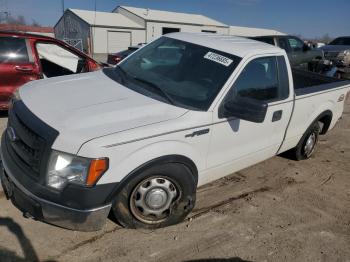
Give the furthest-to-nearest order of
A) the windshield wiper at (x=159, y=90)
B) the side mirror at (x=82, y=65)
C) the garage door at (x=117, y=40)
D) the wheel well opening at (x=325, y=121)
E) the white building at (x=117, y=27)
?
the garage door at (x=117, y=40) → the white building at (x=117, y=27) → the side mirror at (x=82, y=65) → the wheel well opening at (x=325, y=121) → the windshield wiper at (x=159, y=90)

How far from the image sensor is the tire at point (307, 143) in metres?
5.38

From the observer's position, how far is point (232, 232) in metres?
3.71

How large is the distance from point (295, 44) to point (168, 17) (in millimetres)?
30999

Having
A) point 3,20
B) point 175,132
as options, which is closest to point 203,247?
point 175,132

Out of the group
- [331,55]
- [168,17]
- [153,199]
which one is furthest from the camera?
[168,17]

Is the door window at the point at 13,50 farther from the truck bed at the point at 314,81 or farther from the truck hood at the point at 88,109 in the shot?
the truck bed at the point at 314,81

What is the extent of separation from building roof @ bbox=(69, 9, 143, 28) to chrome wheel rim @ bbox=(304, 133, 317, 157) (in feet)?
108

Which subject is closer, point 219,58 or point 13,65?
point 219,58

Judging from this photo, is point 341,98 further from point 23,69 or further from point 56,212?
point 23,69

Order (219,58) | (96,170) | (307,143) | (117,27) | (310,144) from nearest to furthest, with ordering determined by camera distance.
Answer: (96,170), (219,58), (307,143), (310,144), (117,27)

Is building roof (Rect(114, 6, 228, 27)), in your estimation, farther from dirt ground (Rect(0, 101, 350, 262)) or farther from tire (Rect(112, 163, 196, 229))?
tire (Rect(112, 163, 196, 229))

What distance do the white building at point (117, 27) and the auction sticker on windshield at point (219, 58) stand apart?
3026 cm

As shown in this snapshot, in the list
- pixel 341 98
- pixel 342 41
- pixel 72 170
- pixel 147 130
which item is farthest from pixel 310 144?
pixel 342 41

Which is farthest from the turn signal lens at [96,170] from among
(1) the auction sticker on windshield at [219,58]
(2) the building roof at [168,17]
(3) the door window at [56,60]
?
(2) the building roof at [168,17]
